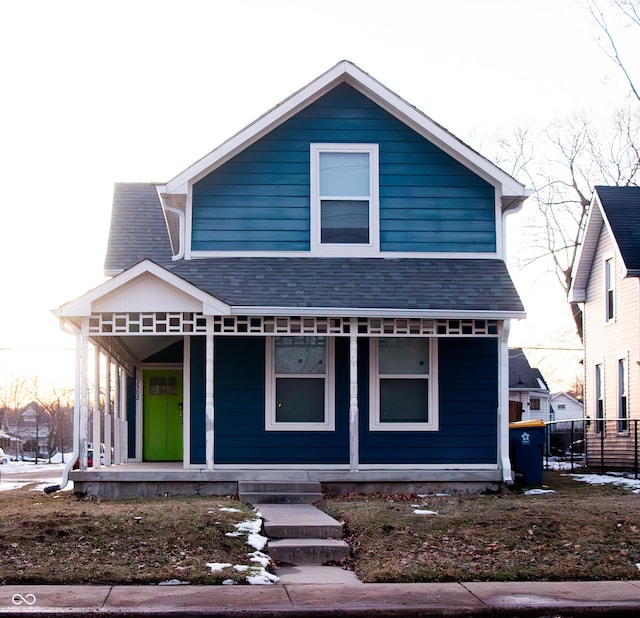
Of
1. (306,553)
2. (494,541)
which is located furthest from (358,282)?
(306,553)

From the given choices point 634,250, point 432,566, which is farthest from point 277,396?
point 634,250

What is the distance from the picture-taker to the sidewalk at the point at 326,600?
8.39 m

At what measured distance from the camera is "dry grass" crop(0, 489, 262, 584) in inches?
373

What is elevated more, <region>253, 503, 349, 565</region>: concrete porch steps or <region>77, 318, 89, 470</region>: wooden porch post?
<region>77, 318, 89, 470</region>: wooden porch post

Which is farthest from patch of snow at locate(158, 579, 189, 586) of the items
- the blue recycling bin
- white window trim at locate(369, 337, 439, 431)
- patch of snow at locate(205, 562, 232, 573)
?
the blue recycling bin

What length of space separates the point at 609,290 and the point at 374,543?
737 inches

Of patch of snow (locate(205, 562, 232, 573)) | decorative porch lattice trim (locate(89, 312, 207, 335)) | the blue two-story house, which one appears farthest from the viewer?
the blue two-story house

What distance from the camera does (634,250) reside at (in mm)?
25766

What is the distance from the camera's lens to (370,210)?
1766 cm

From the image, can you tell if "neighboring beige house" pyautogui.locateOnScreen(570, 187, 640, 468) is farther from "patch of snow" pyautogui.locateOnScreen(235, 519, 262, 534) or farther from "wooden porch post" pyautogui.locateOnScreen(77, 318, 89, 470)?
"patch of snow" pyautogui.locateOnScreen(235, 519, 262, 534)

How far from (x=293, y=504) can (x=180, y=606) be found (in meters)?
6.21

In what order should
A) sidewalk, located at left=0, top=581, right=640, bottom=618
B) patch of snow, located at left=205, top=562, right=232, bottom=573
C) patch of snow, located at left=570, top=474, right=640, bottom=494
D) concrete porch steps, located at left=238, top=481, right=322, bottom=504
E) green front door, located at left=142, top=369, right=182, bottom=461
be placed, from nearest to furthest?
sidewalk, located at left=0, top=581, right=640, bottom=618 < patch of snow, located at left=205, top=562, right=232, bottom=573 < concrete porch steps, located at left=238, top=481, right=322, bottom=504 < patch of snow, located at left=570, top=474, right=640, bottom=494 < green front door, located at left=142, top=369, right=182, bottom=461

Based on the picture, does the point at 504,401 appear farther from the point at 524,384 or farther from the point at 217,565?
the point at 524,384

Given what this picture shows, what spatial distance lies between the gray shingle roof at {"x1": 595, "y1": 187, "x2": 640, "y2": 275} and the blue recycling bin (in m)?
9.03
